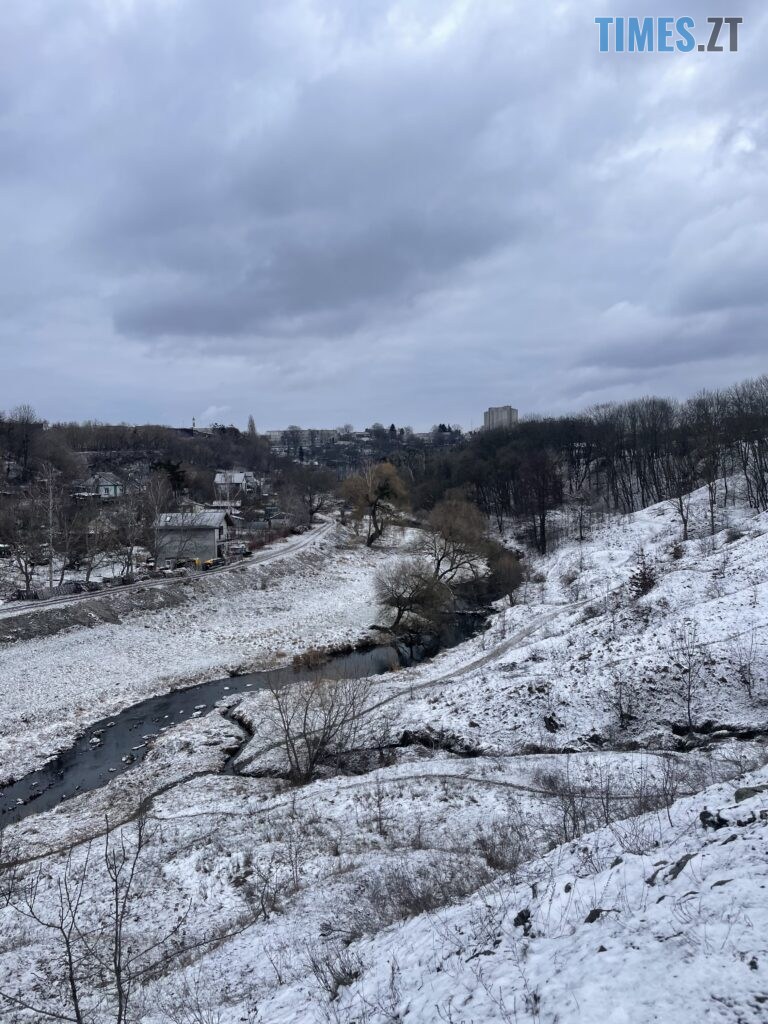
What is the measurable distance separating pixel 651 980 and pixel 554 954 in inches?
39.5

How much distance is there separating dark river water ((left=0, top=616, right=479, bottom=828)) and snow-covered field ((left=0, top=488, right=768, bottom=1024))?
1.15 meters

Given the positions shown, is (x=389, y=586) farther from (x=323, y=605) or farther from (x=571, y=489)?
(x=571, y=489)

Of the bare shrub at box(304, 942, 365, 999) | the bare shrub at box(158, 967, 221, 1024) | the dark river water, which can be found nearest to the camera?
the bare shrub at box(304, 942, 365, 999)

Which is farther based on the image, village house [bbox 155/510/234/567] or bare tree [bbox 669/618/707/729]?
village house [bbox 155/510/234/567]

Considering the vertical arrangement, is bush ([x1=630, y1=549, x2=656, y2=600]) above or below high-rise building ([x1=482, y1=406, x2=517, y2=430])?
below

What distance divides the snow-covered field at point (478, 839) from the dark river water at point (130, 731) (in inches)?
45.2

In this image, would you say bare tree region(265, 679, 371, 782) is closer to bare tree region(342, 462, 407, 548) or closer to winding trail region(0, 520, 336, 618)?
winding trail region(0, 520, 336, 618)

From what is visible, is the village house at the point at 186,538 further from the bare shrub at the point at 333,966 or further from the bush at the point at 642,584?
the bare shrub at the point at 333,966

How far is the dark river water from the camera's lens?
1725 centimetres

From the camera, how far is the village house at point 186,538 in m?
45.6

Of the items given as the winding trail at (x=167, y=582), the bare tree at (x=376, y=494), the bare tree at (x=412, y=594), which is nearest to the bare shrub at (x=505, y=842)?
the bare tree at (x=412, y=594)

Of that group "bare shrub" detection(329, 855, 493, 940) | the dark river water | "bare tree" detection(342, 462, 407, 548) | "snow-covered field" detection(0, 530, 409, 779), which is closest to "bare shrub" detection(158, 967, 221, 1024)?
"bare shrub" detection(329, 855, 493, 940)

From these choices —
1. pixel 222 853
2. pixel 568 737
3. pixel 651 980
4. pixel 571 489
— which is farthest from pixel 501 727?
pixel 571 489

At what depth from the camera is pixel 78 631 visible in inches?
1172
